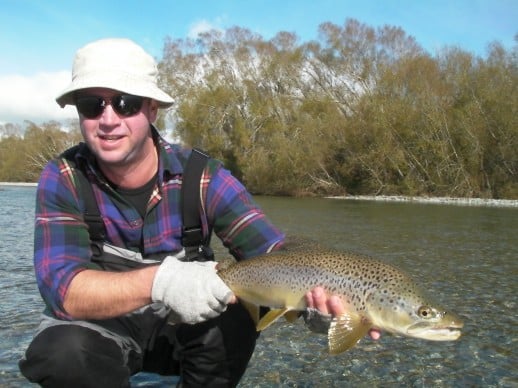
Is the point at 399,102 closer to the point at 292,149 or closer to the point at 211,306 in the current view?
the point at 292,149

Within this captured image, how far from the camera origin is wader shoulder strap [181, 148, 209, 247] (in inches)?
113

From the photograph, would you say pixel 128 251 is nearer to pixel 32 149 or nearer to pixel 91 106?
pixel 91 106

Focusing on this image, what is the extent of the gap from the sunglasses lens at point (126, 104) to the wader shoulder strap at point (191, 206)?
0.42 m

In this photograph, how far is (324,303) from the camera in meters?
2.57

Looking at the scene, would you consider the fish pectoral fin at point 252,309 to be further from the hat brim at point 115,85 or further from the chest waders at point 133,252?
the hat brim at point 115,85

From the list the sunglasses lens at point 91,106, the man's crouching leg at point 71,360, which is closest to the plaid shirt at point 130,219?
the man's crouching leg at point 71,360

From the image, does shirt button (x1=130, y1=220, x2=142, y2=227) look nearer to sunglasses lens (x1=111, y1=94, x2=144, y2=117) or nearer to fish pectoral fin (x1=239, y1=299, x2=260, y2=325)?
sunglasses lens (x1=111, y1=94, x2=144, y2=117)

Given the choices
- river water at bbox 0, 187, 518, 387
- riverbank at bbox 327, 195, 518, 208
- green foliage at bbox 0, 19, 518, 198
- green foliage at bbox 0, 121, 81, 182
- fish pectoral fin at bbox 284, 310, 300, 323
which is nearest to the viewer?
fish pectoral fin at bbox 284, 310, 300, 323

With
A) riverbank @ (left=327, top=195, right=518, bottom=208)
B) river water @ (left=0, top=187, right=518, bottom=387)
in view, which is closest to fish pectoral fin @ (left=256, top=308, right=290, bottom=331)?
river water @ (left=0, top=187, right=518, bottom=387)

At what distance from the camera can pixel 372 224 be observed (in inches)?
581

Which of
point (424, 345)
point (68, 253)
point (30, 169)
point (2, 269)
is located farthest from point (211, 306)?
point (30, 169)

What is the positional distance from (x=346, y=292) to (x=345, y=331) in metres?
0.18

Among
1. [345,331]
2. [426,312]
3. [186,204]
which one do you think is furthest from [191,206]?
[426,312]

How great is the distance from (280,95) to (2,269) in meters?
34.9
